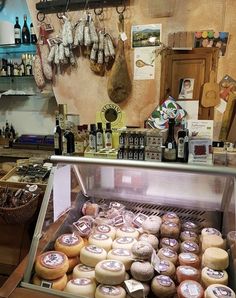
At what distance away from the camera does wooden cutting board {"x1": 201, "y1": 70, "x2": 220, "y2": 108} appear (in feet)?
8.09

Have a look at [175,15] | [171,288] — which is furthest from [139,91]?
[171,288]

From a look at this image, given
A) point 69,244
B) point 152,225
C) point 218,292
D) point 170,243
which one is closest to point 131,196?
point 152,225

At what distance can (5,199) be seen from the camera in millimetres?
1966

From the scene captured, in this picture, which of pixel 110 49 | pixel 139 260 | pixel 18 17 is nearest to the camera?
pixel 139 260

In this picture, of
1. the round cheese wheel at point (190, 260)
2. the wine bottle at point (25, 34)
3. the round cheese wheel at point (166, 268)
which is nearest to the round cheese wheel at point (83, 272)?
the round cheese wheel at point (166, 268)

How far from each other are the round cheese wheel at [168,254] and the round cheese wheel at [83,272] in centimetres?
32

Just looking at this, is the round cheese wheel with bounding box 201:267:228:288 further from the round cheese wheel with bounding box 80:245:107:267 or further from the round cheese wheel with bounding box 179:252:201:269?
the round cheese wheel with bounding box 80:245:107:267

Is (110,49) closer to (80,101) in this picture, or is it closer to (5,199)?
(80,101)

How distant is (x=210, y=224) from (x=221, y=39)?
1.67 meters

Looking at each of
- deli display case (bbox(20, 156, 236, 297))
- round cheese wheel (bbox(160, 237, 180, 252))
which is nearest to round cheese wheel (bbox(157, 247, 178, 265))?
round cheese wheel (bbox(160, 237, 180, 252))

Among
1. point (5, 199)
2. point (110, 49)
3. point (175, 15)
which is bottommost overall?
point (5, 199)

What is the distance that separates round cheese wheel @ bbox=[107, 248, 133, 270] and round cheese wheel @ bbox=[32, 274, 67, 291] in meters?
0.22

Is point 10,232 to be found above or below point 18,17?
below

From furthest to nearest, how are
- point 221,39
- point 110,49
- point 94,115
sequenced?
point 94,115, point 110,49, point 221,39
